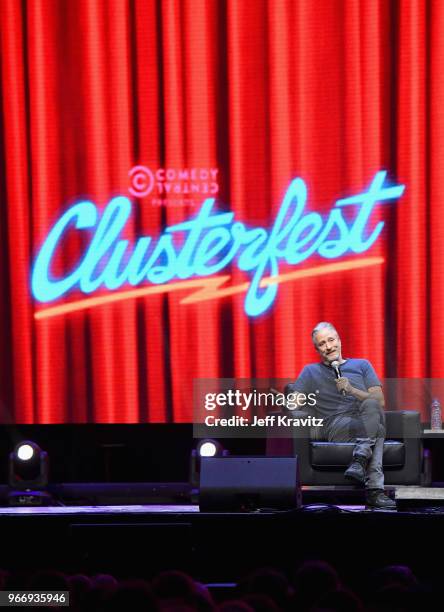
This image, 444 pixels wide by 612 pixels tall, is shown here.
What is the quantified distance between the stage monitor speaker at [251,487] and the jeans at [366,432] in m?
0.97

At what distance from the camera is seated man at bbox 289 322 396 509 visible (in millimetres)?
5703

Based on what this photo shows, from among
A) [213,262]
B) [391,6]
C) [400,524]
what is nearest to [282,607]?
[400,524]

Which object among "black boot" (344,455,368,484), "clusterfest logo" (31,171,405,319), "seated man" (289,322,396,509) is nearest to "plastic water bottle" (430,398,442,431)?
"seated man" (289,322,396,509)

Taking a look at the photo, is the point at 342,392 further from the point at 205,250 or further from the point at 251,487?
the point at 251,487

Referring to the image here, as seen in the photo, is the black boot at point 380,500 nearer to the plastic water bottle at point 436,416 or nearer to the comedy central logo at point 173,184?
the plastic water bottle at point 436,416

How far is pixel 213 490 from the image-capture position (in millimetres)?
4230

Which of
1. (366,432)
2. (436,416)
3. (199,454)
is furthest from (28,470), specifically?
(436,416)

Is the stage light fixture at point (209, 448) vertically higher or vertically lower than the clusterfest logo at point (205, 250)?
lower

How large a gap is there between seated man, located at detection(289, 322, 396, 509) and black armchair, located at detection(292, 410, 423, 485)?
0.10 metres

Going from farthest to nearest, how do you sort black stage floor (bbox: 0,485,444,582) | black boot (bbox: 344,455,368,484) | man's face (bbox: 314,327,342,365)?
man's face (bbox: 314,327,342,365), black boot (bbox: 344,455,368,484), black stage floor (bbox: 0,485,444,582)

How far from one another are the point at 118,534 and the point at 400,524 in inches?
41.5

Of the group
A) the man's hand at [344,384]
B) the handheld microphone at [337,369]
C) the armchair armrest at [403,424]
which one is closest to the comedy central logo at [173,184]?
the handheld microphone at [337,369]

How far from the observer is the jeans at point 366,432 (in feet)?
17.4

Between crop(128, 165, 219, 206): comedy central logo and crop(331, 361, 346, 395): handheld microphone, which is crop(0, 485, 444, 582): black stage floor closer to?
crop(331, 361, 346, 395): handheld microphone
